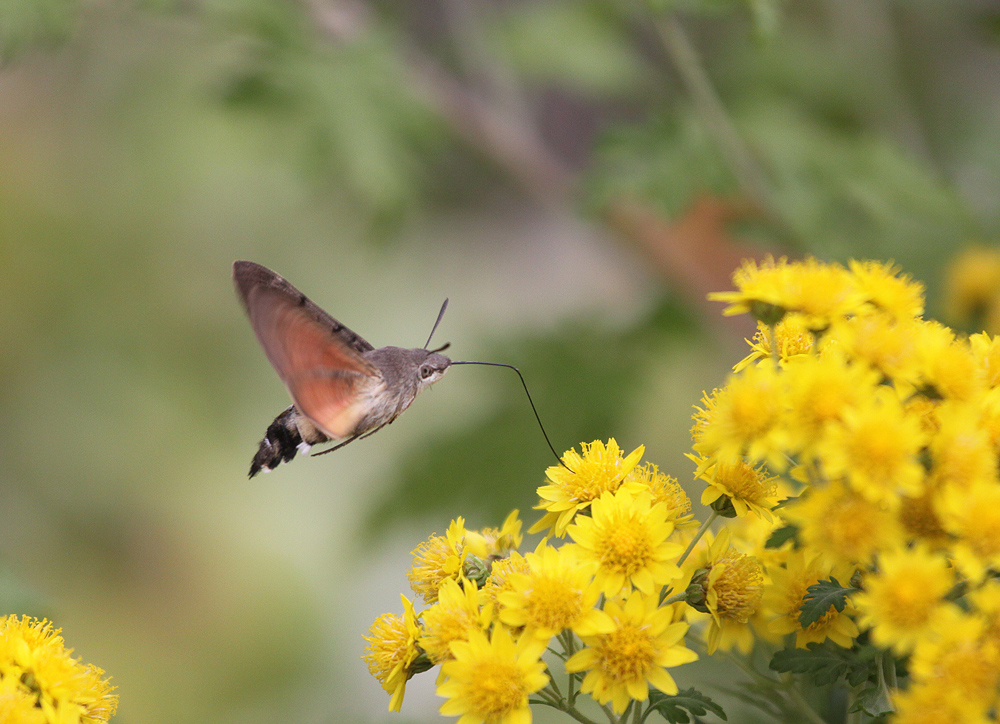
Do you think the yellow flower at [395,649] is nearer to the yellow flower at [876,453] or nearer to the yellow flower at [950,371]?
the yellow flower at [876,453]

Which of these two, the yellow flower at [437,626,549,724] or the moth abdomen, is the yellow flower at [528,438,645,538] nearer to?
the yellow flower at [437,626,549,724]

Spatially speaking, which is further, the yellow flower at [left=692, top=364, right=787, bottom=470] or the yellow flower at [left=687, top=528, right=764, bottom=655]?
the yellow flower at [left=687, top=528, right=764, bottom=655]

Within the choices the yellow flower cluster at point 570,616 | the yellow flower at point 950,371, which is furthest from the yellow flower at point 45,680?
the yellow flower at point 950,371

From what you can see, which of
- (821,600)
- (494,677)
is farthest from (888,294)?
(494,677)

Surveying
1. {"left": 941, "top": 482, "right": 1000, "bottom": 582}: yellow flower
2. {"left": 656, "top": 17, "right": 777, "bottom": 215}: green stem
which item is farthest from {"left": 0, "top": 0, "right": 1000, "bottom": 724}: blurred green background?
{"left": 941, "top": 482, "right": 1000, "bottom": 582}: yellow flower

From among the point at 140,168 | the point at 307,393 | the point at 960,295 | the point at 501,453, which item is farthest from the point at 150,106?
the point at 960,295

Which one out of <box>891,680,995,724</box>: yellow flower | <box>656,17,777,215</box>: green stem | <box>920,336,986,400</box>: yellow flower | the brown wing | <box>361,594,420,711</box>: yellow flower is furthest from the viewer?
<box>656,17,777,215</box>: green stem

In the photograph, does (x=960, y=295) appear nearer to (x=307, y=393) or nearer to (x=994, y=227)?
(x=994, y=227)

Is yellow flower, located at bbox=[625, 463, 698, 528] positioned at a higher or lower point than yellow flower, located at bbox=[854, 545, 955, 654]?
higher
